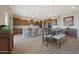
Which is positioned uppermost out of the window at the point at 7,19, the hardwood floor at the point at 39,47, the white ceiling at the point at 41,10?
the white ceiling at the point at 41,10

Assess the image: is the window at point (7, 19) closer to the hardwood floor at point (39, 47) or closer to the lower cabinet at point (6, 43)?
the lower cabinet at point (6, 43)

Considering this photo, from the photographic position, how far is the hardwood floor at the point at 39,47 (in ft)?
8.54

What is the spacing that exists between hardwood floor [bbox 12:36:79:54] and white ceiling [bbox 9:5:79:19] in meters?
0.62

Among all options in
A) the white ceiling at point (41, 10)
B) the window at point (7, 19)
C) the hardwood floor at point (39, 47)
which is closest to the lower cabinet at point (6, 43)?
the hardwood floor at point (39, 47)

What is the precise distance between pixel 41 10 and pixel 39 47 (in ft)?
3.17

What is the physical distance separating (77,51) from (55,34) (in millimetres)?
698

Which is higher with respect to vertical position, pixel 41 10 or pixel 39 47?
pixel 41 10

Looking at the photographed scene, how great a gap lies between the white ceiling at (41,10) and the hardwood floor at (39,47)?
0.62 m

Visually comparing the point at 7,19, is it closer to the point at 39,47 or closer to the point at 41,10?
the point at 41,10

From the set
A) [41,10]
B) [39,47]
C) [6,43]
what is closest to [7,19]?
[6,43]

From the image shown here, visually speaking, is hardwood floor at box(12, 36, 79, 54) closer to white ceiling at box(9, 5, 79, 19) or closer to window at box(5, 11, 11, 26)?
window at box(5, 11, 11, 26)

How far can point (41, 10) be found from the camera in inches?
104

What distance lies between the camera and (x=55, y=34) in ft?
9.14

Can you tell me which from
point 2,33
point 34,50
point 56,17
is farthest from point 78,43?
point 2,33
